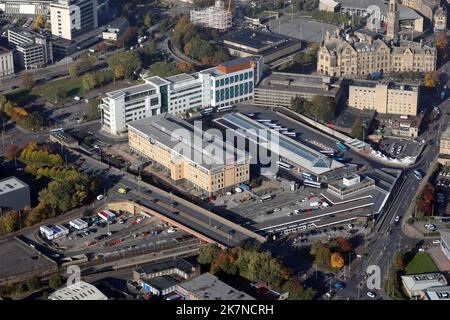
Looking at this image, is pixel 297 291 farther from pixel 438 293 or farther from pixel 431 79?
pixel 431 79

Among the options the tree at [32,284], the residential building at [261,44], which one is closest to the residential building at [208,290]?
the tree at [32,284]

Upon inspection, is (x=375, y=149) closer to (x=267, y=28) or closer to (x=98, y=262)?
(x=98, y=262)

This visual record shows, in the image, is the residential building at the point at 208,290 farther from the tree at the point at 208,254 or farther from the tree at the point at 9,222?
the tree at the point at 9,222

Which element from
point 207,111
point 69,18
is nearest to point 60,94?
point 207,111

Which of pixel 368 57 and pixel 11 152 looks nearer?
pixel 11 152

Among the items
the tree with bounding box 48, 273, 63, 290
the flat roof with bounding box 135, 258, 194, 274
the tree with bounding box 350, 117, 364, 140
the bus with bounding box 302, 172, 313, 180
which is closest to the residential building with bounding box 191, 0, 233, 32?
the tree with bounding box 350, 117, 364, 140

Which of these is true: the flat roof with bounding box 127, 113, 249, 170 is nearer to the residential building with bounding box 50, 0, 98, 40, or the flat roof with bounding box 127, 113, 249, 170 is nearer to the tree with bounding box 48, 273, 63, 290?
the tree with bounding box 48, 273, 63, 290
